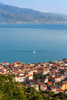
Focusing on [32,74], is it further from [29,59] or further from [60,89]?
[29,59]

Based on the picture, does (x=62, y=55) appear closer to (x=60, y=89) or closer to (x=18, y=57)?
(x=18, y=57)

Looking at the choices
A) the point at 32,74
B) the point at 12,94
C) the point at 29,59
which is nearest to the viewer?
the point at 12,94

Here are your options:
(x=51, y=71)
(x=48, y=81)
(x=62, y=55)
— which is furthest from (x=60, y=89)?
(x=62, y=55)

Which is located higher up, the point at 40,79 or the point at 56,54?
the point at 56,54

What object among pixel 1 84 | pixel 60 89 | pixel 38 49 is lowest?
pixel 60 89

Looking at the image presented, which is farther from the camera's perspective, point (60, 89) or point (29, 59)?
point (29, 59)

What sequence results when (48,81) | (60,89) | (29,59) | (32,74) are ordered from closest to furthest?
(60,89) → (48,81) → (32,74) → (29,59)
